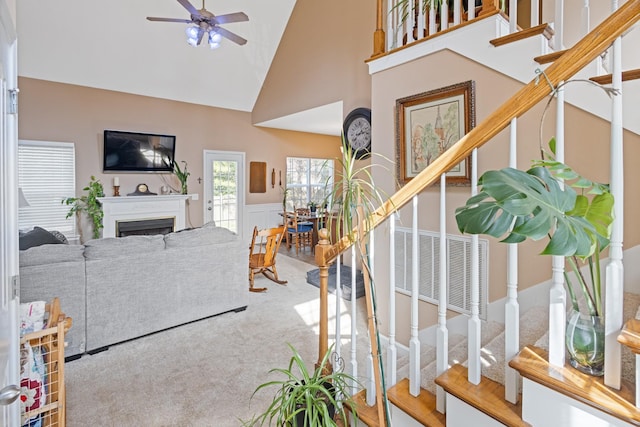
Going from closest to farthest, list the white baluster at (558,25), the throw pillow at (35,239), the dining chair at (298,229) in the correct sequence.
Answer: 1. the white baluster at (558,25)
2. the throw pillow at (35,239)
3. the dining chair at (298,229)

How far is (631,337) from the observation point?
803mm

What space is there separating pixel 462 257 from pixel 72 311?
3075 millimetres

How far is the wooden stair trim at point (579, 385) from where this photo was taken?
81 cm

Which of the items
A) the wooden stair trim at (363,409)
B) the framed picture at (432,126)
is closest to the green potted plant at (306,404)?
the wooden stair trim at (363,409)

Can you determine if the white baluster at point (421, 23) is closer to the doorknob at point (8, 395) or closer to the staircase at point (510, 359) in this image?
the staircase at point (510, 359)

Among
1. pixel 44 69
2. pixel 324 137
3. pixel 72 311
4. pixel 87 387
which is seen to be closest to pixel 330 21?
pixel 324 137

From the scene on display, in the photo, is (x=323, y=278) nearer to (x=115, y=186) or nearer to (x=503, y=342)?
(x=503, y=342)

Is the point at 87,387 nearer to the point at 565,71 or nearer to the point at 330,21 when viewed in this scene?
the point at 565,71

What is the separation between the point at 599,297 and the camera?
0.90m

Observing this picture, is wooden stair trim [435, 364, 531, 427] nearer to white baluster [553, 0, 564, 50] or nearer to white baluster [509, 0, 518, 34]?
white baluster [553, 0, 564, 50]

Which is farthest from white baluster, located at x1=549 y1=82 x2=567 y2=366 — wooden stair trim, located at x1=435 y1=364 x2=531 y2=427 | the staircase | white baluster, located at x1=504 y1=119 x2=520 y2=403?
wooden stair trim, located at x1=435 y1=364 x2=531 y2=427

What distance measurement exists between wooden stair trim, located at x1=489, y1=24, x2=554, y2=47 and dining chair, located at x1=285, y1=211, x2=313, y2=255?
4.73 meters

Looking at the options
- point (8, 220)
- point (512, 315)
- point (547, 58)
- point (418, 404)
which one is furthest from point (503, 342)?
point (8, 220)

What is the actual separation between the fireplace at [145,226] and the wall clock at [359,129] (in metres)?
3.74
